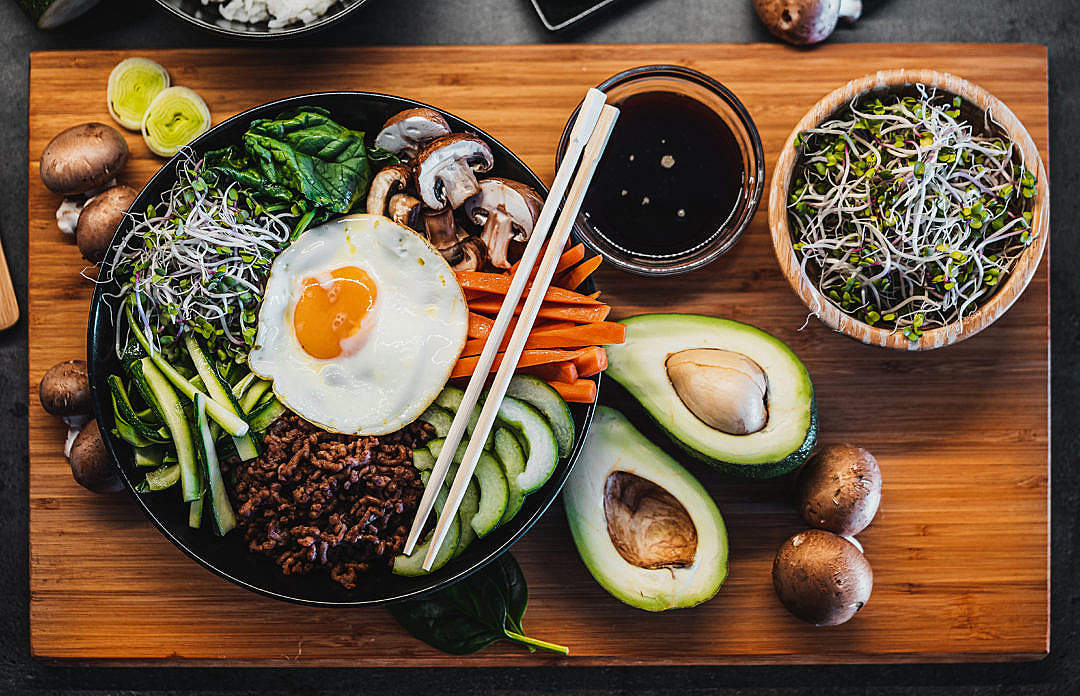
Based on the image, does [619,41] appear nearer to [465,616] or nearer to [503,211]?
[503,211]

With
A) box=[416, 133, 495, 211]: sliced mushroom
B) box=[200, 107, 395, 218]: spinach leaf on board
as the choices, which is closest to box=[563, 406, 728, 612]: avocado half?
box=[416, 133, 495, 211]: sliced mushroom

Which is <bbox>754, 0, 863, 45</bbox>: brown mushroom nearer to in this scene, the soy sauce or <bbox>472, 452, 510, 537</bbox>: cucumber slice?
the soy sauce

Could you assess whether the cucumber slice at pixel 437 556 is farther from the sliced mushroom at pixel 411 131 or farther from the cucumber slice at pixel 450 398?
the sliced mushroom at pixel 411 131

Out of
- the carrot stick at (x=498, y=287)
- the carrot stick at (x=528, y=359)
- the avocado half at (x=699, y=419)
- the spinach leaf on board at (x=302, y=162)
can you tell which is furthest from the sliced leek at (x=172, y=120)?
the avocado half at (x=699, y=419)

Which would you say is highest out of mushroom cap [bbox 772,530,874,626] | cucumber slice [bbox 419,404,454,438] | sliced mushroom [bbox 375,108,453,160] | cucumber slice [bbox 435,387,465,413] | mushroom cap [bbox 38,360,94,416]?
sliced mushroom [bbox 375,108,453,160]

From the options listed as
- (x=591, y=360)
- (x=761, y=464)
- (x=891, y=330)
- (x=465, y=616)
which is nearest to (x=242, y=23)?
(x=591, y=360)
